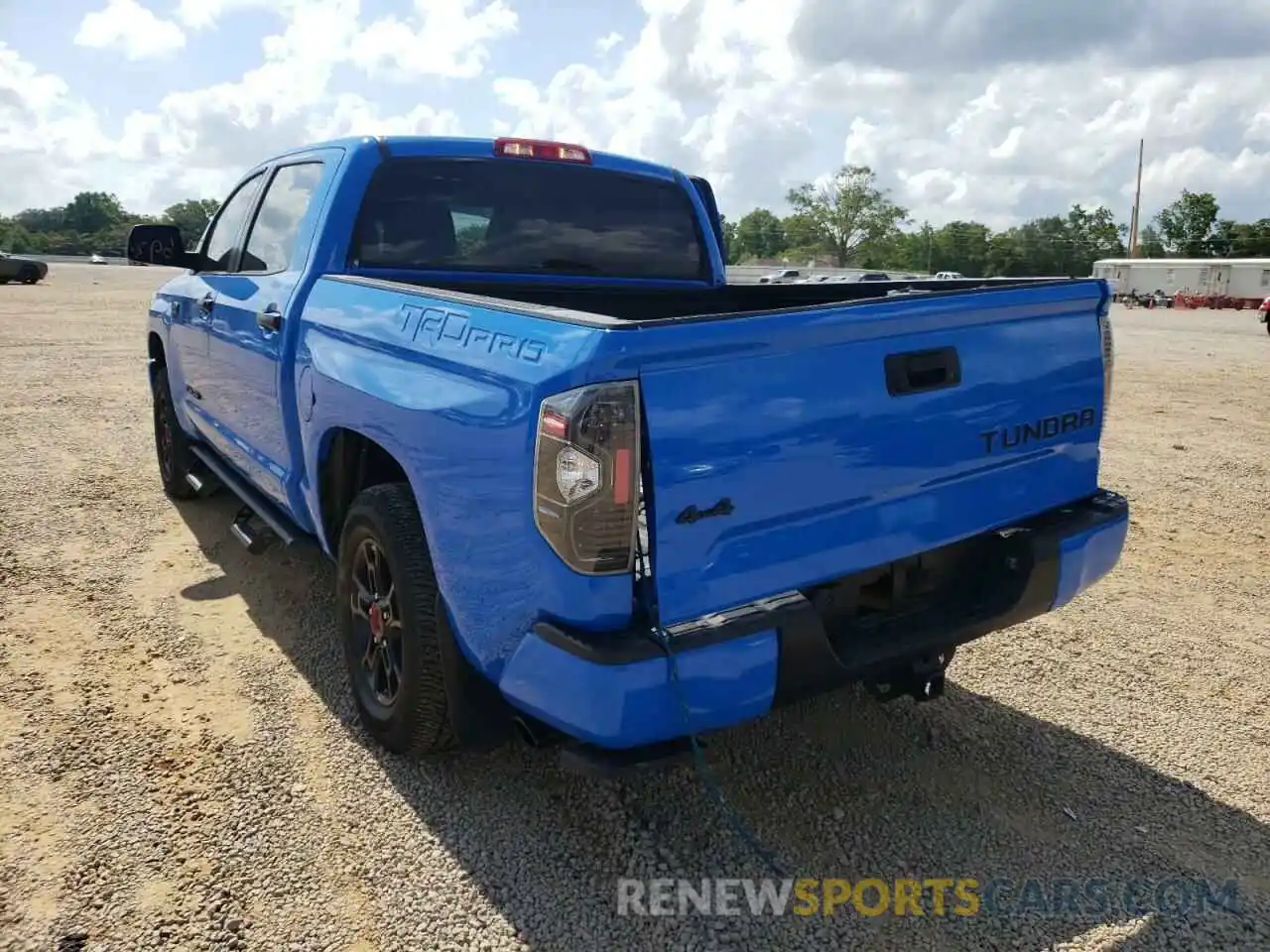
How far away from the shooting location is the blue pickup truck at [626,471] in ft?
7.10

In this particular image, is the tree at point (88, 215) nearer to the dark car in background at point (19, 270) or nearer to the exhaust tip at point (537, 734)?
the dark car in background at point (19, 270)

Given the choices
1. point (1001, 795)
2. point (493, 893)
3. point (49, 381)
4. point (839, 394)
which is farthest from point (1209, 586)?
point (49, 381)

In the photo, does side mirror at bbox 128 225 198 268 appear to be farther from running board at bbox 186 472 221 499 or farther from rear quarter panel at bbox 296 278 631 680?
rear quarter panel at bbox 296 278 631 680

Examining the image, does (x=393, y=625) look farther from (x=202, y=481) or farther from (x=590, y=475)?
(x=202, y=481)

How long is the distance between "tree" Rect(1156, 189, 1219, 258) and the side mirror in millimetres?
95457

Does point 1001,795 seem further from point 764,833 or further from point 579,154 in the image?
point 579,154

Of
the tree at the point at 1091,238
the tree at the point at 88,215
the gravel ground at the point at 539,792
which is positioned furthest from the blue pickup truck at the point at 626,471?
the tree at the point at 88,215

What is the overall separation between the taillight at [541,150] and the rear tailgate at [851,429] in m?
2.11

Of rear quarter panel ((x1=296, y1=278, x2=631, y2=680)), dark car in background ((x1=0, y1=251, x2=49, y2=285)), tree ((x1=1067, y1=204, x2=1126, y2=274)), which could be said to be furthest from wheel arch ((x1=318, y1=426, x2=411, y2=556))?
tree ((x1=1067, y1=204, x2=1126, y2=274))

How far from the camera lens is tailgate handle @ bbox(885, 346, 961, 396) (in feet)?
8.18

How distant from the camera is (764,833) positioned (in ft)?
9.27

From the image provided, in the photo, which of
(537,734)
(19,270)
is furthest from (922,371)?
(19,270)

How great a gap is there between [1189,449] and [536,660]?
24.5ft

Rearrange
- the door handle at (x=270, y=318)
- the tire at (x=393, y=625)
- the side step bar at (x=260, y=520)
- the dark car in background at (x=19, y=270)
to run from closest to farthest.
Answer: the tire at (x=393, y=625), the door handle at (x=270, y=318), the side step bar at (x=260, y=520), the dark car in background at (x=19, y=270)
